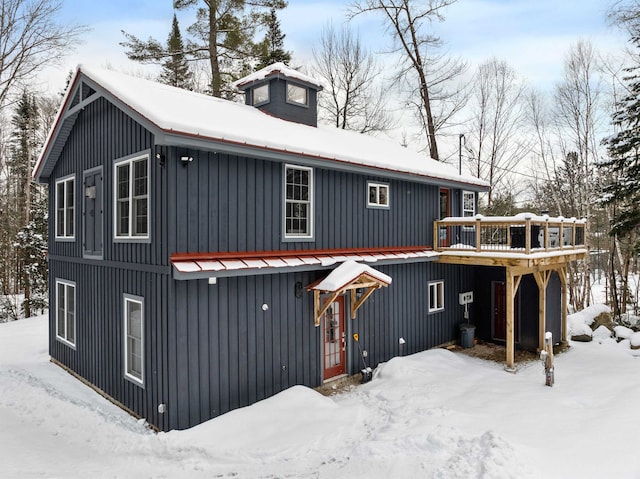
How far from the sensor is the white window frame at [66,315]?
10.3m

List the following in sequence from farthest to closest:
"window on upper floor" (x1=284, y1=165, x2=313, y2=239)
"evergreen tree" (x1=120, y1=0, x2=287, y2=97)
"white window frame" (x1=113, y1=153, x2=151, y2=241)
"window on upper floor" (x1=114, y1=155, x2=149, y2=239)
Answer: "evergreen tree" (x1=120, y1=0, x2=287, y2=97) → "window on upper floor" (x1=284, y1=165, x2=313, y2=239) → "window on upper floor" (x1=114, y1=155, x2=149, y2=239) → "white window frame" (x1=113, y1=153, x2=151, y2=241)

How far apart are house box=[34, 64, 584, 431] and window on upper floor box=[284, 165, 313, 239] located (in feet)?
0.11

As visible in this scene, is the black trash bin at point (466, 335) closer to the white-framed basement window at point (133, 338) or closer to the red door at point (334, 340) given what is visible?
the red door at point (334, 340)

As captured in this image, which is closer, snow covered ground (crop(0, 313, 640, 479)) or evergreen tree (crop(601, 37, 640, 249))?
snow covered ground (crop(0, 313, 640, 479))

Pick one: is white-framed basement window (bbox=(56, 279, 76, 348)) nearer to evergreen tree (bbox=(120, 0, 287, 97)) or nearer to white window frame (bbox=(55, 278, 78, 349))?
white window frame (bbox=(55, 278, 78, 349))

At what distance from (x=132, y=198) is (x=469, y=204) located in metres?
11.4

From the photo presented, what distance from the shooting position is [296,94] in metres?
11.6

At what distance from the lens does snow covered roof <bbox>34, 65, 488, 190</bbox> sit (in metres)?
6.62

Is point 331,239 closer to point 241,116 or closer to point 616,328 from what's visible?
Result: point 241,116

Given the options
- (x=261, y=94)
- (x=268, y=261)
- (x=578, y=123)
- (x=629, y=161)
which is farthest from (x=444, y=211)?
(x=578, y=123)

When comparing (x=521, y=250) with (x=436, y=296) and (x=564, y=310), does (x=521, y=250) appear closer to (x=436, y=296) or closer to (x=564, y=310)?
(x=436, y=296)

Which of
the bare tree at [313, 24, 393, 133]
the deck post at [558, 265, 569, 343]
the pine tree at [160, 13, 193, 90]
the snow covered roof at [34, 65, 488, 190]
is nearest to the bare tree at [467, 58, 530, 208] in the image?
the bare tree at [313, 24, 393, 133]

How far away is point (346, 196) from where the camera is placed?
9.71 m

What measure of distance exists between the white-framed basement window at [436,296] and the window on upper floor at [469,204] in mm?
3210
